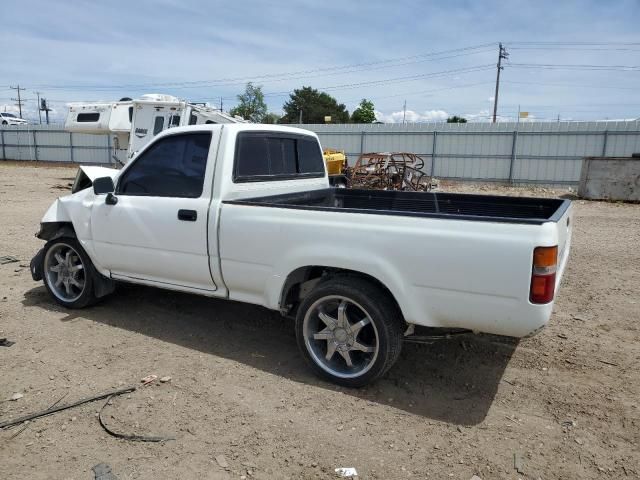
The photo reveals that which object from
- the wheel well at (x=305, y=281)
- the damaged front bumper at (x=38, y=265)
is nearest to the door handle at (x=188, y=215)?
the wheel well at (x=305, y=281)

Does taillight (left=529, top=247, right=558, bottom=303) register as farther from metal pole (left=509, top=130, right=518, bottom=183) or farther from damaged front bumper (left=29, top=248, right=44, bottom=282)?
metal pole (left=509, top=130, right=518, bottom=183)

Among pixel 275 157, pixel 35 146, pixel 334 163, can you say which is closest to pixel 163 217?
pixel 275 157

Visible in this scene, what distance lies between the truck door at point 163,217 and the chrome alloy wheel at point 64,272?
510 millimetres

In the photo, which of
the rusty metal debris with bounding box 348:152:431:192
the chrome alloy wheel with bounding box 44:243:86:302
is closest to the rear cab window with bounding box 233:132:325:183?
the chrome alloy wheel with bounding box 44:243:86:302

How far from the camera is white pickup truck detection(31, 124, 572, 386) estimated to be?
116 inches

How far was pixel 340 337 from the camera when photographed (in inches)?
141

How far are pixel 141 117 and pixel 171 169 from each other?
11.7 m

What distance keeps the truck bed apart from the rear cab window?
23 centimetres

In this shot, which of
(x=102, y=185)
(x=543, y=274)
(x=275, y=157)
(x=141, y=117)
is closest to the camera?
(x=543, y=274)

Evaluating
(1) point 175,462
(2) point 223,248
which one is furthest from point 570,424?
(2) point 223,248

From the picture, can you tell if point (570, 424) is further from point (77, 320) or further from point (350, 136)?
point (350, 136)

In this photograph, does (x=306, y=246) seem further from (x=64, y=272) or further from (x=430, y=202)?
(x=64, y=272)

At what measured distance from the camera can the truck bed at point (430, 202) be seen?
4.24m

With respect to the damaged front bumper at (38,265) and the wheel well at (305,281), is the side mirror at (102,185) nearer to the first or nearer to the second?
the damaged front bumper at (38,265)
